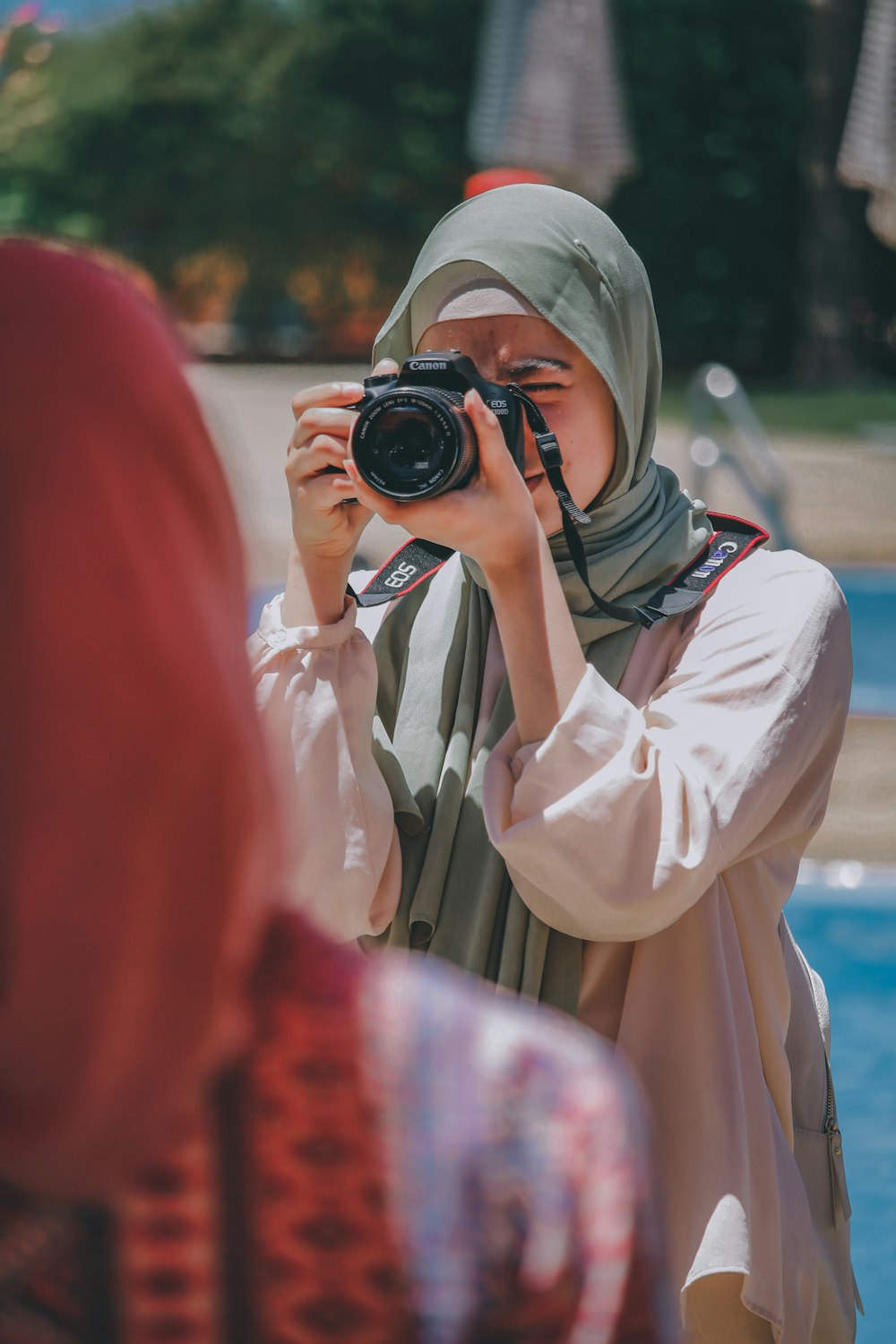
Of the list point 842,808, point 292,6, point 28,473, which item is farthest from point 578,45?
point 28,473

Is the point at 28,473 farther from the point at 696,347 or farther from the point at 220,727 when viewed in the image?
the point at 696,347

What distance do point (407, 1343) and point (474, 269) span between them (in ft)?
3.98

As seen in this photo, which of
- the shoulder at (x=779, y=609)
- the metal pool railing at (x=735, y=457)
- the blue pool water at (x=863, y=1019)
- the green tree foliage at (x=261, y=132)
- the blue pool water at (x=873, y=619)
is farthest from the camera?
the green tree foliage at (x=261, y=132)

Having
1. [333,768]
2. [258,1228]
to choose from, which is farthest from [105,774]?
[333,768]

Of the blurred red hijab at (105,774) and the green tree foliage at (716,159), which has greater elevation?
the blurred red hijab at (105,774)

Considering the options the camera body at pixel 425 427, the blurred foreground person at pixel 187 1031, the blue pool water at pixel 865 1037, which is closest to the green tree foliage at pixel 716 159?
the blue pool water at pixel 865 1037

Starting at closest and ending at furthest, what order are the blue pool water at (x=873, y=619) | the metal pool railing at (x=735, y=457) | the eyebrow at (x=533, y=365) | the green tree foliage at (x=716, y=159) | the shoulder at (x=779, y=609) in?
1. the shoulder at (x=779, y=609)
2. the eyebrow at (x=533, y=365)
3. the metal pool railing at (x=735, y=457)
4. the blue pool water at (x=873, y=619)
5. the green tree foliage at (x=716, y=159)

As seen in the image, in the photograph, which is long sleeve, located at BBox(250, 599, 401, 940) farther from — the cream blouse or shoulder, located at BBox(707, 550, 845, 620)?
shoulder, located at BBox(707, 550, 845, 620)

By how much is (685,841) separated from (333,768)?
1.30ft

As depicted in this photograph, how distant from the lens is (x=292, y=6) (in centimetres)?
2116

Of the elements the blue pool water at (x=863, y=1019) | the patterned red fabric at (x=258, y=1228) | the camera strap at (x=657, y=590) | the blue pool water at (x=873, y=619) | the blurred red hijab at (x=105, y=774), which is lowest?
the blue pool water at (x=873, y=619)

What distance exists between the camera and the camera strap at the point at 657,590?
63.8 inches

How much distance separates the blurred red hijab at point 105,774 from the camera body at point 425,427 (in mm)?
797

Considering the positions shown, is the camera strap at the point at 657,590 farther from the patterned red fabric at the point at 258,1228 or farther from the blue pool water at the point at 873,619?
the blue pool water at the point at 873,619
